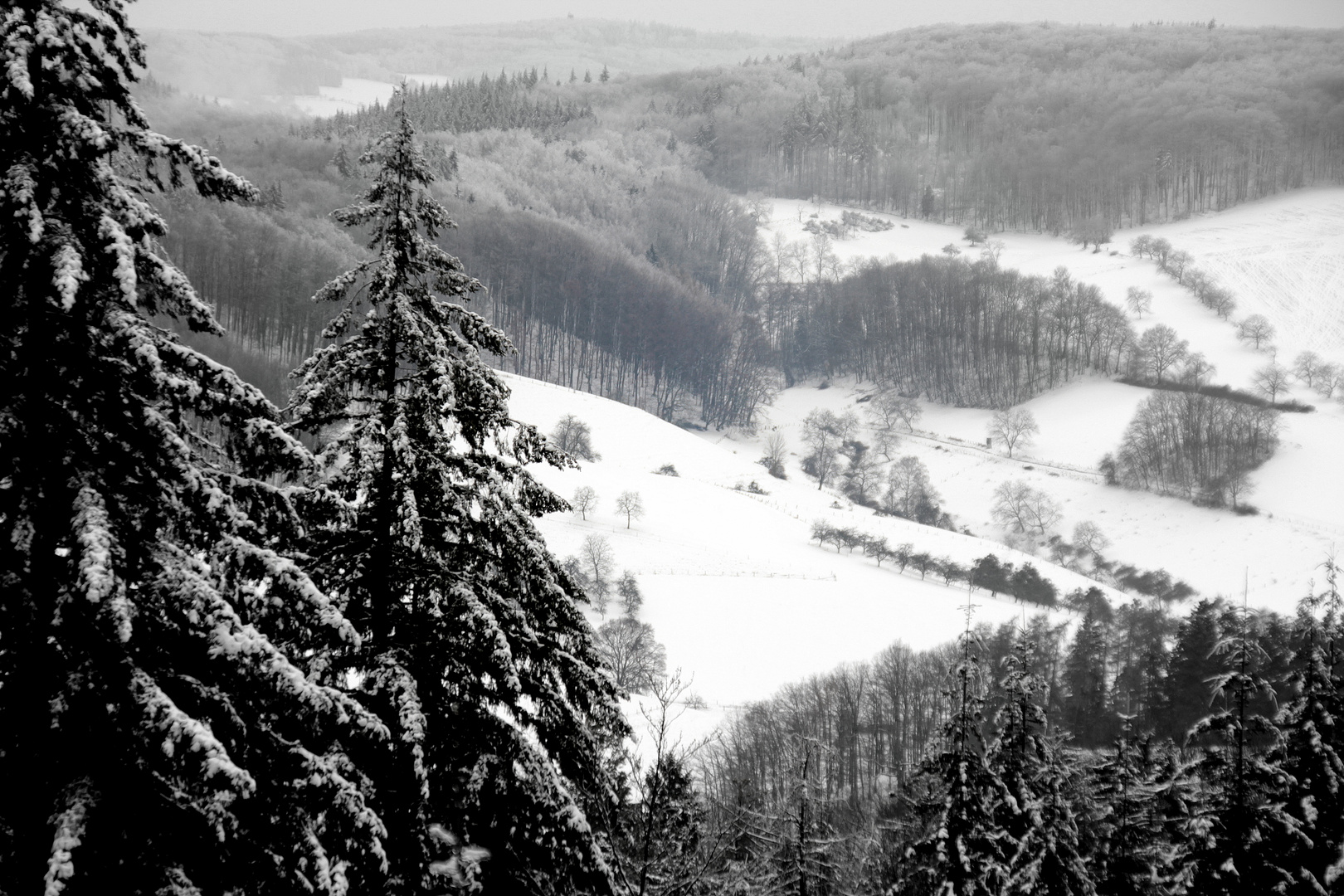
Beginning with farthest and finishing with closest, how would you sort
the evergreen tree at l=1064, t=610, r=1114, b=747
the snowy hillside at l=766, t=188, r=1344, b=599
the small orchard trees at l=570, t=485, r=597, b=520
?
the snowy hillside at l=766, t=188, r=1344, b=599, the small orchard trees at l=570, t=485, r=597, b=520, the evergreen tree at l=1064, t=610, r=1114, b=747

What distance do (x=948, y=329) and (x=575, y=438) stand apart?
80717 mm

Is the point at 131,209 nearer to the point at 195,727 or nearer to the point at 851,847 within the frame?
the point at 195,727

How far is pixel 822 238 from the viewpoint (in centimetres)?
17250

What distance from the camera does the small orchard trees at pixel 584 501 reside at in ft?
209

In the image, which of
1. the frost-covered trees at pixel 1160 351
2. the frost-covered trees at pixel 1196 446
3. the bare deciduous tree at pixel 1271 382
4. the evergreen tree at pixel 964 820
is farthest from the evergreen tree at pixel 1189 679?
the frost-covered trees at pixel 1160 351

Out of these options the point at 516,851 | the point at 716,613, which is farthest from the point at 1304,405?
the point at 516,851

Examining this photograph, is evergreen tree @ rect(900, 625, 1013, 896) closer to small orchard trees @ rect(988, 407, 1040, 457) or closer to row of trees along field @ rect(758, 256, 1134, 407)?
small orchard trees @ rect(988, 407, 1040, 457)

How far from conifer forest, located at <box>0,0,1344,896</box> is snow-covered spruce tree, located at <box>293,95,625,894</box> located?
0.05 m

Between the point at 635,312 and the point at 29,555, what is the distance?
120245 mm

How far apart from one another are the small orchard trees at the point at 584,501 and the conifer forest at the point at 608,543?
0.90 ft

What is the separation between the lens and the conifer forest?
580cm

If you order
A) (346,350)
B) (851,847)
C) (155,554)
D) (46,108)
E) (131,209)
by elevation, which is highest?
(46,108)

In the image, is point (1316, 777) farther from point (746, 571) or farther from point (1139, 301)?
point (1139, 301)

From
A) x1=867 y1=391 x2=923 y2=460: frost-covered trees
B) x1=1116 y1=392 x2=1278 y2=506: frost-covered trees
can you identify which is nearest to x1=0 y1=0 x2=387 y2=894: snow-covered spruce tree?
x1=1116 y1=392 x2=1278 y2=506: frost-covered trees
